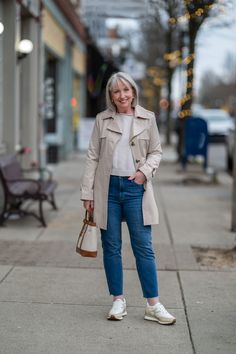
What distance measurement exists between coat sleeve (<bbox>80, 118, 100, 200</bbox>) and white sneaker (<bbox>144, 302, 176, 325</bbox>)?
94 cm

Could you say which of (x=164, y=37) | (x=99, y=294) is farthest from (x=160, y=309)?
(x=164, y=37)

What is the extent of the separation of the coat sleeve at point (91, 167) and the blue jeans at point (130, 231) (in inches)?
6.1

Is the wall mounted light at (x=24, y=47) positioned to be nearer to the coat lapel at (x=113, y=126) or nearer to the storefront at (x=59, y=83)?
the storefront at (x=59, y=83)

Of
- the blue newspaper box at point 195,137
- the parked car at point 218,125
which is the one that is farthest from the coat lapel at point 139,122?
the parked car at point 218,125

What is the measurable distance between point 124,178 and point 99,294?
4.20 feet

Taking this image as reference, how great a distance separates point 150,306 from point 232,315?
669 mm

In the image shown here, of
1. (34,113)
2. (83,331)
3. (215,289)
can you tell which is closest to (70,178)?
(34,113)

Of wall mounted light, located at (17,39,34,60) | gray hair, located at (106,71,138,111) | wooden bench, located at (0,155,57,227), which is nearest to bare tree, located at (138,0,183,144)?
wall mounted light, located at (17,39,34,60)

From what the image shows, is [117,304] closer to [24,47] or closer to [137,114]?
[137,114]

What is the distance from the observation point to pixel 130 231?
487 centimetres

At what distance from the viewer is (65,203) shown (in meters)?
10.8

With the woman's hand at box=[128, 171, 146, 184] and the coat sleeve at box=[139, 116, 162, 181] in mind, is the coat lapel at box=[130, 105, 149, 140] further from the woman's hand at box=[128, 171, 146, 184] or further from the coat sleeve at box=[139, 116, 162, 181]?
the woman's hand at box=[128, 171, 146, 184]

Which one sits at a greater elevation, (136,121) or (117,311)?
(136,121)

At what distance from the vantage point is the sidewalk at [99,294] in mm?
4449
